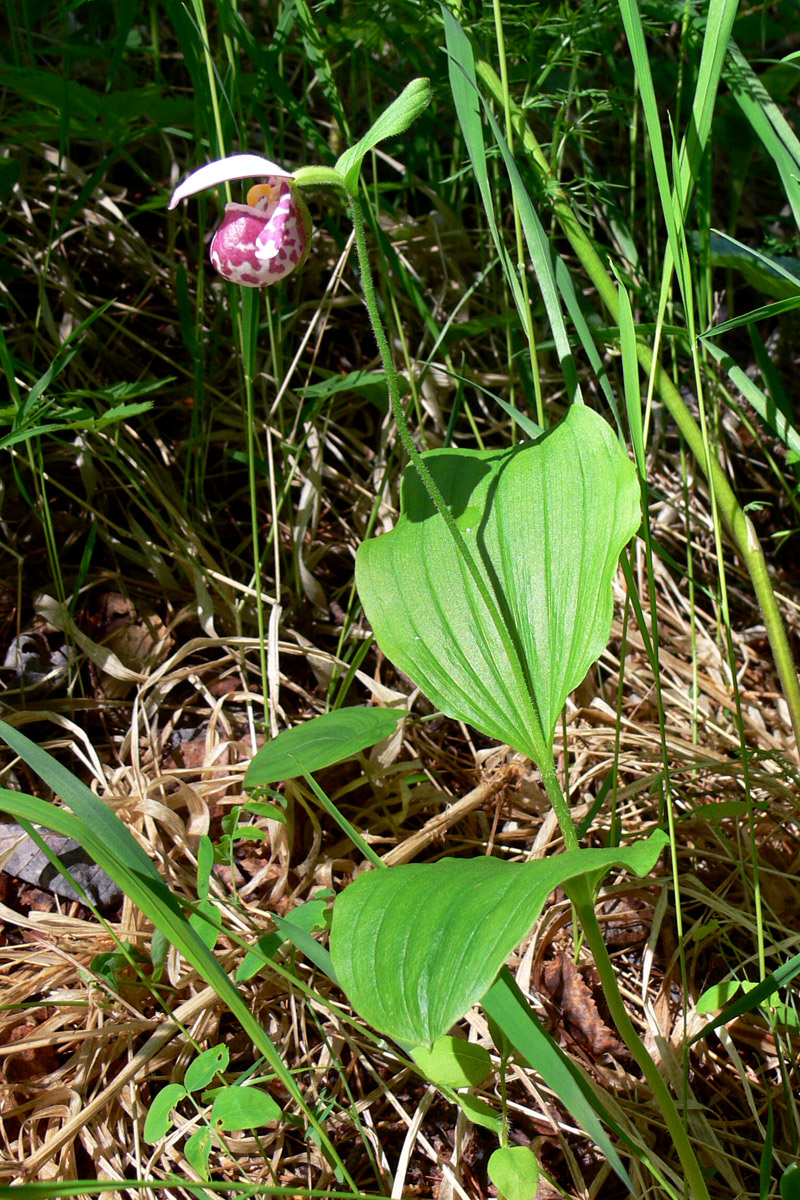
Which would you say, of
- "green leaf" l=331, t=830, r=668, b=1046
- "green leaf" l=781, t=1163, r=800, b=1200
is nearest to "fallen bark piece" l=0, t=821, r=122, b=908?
"green leaf" l=331, t=830, r=668, b=1046

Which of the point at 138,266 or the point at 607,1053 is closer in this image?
the point at 607,1053

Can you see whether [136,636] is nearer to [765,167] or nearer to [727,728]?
[727,728]

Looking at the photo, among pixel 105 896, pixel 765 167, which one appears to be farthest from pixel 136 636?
pixel 765 167

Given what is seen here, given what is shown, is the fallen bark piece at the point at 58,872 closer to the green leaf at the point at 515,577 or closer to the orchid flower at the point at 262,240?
the green leaf at the point at 515,577

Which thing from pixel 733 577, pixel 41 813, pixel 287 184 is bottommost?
pixel 733 577

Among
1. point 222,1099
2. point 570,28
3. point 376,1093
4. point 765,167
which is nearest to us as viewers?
point 222,1099

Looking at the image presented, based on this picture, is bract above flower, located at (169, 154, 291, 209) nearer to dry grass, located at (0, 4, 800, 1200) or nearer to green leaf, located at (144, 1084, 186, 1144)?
dry grass, located at (0, 4, 800, 1200)
